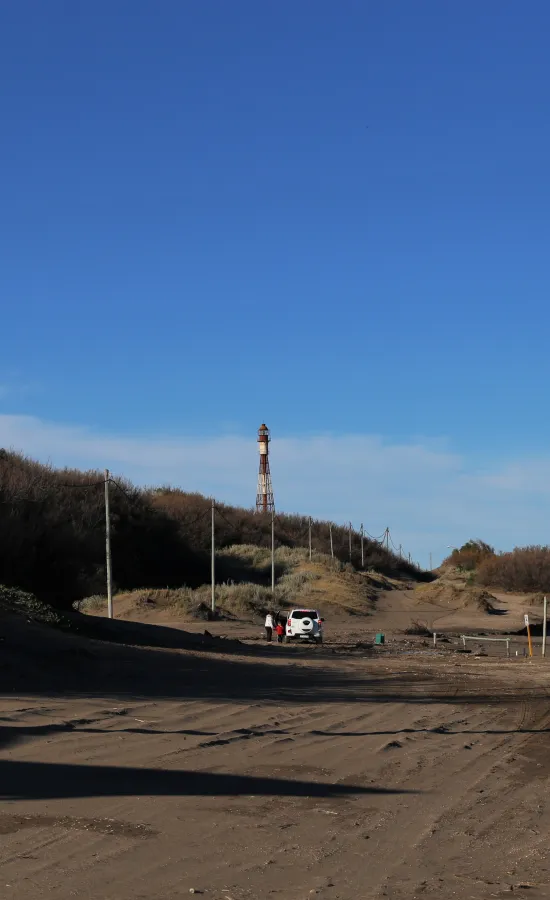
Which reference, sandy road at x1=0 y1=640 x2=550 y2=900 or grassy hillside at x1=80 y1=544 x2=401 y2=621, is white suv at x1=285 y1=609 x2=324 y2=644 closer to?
grassy hillside at x1=80 y1=544 x2=401 y2=621

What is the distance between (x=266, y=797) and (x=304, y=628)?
97.8ft

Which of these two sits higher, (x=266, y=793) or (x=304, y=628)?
(x=266, y=793)

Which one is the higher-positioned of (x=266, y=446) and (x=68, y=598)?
(x=266, y=446)

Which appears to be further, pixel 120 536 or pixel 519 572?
pixel 519 572

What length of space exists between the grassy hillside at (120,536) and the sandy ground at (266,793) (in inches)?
818

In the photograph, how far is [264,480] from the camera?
319 ft

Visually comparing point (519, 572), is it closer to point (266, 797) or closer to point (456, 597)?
point (456, 597)

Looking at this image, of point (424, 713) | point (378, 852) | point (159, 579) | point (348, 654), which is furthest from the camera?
point (159, 579)

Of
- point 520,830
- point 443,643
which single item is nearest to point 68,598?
point 443,643

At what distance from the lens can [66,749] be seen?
425 inches

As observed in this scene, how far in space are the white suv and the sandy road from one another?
21500 mm

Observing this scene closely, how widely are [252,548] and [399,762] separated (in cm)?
7032

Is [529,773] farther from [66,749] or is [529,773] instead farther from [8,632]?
[8,632]

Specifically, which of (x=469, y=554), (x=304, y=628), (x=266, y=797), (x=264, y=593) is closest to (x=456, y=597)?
(x=264, y=593)
